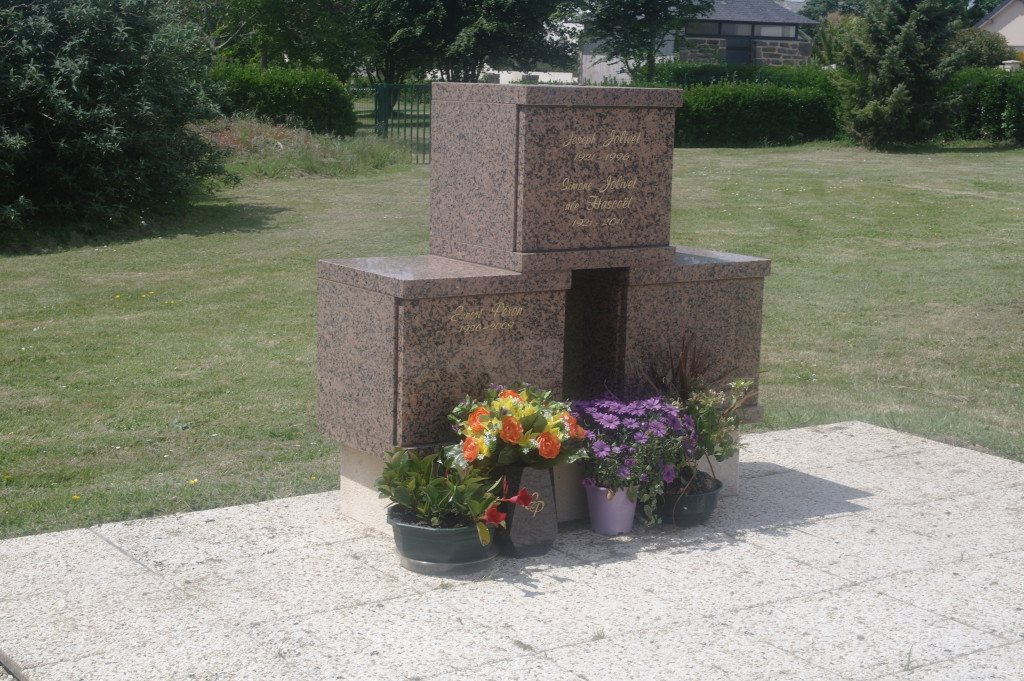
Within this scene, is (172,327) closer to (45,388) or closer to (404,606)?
(45,388)

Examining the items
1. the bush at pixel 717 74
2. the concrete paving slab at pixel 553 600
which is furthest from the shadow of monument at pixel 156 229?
the bush at pixel 717 74

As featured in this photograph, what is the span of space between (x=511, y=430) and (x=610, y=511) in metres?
0.70

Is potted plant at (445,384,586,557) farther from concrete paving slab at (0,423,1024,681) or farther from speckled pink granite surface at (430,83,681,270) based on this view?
speckled pink granite surface at (430,83,681,270)

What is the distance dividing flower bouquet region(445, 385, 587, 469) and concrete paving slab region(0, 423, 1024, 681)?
1.36 ft

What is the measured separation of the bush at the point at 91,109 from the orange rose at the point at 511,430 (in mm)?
9830

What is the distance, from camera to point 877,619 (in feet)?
12.7

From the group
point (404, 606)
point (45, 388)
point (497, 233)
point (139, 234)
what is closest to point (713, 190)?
point (139, 234)

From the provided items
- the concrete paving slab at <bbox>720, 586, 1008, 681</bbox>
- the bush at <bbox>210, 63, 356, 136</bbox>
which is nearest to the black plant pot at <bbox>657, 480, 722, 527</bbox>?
the concrete paving slab at <bbox>720, 586, 1008, 681</bbox>

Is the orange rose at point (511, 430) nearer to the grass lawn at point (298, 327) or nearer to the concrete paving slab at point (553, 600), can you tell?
the concrete paving slab at point (553, 600)

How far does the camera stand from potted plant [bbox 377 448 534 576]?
13.8 feet

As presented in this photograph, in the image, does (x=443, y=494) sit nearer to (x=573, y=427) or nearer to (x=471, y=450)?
(x=471, y=450)

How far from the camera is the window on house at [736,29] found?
138 feet

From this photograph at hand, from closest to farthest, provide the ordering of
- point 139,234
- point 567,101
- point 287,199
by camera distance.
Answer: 1. point 567,101
2. point 139,234
3. point 287,199

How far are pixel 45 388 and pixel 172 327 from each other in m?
2.09
